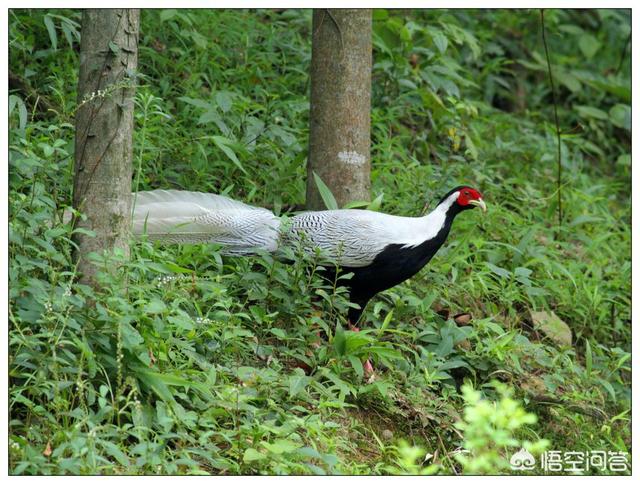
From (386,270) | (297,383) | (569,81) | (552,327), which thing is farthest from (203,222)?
(569,81)

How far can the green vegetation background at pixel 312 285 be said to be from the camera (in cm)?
362

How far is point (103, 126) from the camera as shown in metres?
3.99

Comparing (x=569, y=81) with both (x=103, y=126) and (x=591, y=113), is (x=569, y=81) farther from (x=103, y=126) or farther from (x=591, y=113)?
(x=103, y=126)

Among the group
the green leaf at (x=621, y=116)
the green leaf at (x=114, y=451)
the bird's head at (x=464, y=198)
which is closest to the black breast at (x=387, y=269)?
the bird's head at (x=464, y=198)

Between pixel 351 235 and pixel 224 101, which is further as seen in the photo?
pixel 224 101

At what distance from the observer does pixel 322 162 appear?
17.9ft

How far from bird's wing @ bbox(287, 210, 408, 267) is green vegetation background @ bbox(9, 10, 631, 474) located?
15cm

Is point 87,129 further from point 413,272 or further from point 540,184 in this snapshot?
point 540,184

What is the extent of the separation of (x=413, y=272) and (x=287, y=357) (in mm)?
798

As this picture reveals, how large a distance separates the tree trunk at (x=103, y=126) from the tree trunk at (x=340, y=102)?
5.10 ft

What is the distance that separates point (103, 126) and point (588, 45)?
5.75 meters

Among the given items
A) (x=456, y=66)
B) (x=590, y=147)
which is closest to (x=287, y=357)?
(x=456, y=66)

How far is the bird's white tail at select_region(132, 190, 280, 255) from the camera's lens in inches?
193

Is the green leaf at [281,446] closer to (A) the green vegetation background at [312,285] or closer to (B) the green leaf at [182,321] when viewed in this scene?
(A) the green vegetation background at [312,285]
